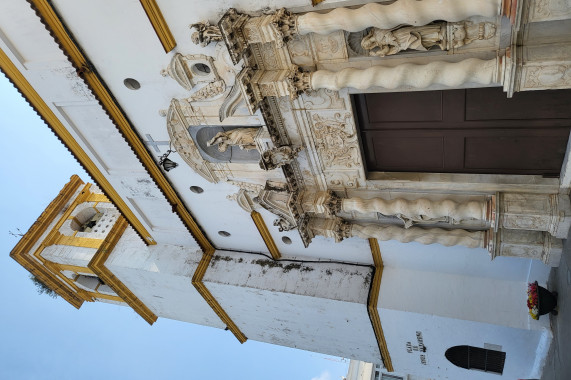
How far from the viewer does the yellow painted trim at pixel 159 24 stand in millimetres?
5797

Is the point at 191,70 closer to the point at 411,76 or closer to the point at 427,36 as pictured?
the point at 411,76

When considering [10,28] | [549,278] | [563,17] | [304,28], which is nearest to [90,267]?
[10,28]

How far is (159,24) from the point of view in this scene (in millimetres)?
5941

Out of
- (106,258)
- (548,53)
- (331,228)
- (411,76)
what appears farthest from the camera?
(106,258)

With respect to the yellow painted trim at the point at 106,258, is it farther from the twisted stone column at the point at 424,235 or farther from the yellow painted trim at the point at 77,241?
the twisted stone column at the point at 424,235

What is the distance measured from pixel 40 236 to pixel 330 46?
10.6 m

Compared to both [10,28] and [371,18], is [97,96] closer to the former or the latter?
[10,28]

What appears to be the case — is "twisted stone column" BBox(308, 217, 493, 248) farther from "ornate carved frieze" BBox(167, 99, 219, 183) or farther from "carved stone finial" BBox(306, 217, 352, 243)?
"ornate carved frieze" BBox(167, 99, 219, 183)

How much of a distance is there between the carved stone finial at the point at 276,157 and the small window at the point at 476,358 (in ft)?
18.0

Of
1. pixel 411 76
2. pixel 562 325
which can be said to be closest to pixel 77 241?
pixel 411 76

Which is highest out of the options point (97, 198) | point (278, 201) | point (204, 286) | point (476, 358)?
point (97, 198)

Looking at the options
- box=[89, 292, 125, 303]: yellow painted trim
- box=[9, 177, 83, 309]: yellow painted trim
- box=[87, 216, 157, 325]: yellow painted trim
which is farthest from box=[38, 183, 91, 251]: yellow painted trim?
box=[89, 292, 125, 303]: yellow painted trim

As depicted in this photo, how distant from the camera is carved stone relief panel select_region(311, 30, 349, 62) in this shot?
5.48 m

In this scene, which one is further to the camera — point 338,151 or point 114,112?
point 114,112
